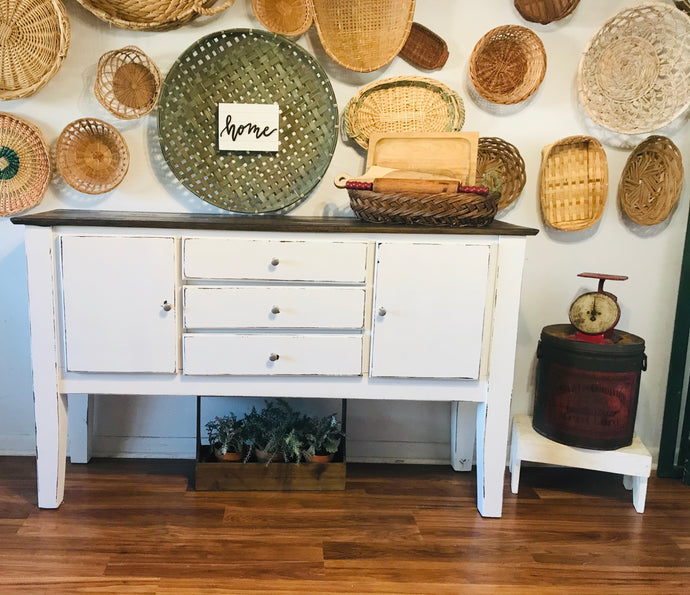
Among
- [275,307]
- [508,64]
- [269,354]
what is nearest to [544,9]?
[508,64]

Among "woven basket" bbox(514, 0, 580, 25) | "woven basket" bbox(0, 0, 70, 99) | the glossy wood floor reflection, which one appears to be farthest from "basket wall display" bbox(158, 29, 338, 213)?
the glossy wood floor reflection

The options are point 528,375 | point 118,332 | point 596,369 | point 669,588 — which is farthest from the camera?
A: point 528,375

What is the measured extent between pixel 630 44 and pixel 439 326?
4.03 ft

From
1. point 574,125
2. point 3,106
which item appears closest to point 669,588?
point 574,125

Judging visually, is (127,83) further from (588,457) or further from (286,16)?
(588,457)

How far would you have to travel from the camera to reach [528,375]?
2.52 meters

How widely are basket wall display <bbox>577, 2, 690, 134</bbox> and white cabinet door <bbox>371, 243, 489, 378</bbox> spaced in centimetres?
80

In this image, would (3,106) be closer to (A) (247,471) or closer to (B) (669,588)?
(A) (247,471)

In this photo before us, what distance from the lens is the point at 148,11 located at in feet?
7.17

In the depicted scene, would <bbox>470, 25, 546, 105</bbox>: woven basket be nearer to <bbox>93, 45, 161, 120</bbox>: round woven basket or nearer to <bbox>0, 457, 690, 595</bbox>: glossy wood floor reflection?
<bbox>93, 45, 161, 120</bbox>: round woven basket

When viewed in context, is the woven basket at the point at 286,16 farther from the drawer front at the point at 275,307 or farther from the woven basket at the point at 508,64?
the drawer front at the point at 275,307

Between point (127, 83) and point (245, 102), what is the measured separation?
1.30 feet

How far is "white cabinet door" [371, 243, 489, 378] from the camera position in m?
1.98

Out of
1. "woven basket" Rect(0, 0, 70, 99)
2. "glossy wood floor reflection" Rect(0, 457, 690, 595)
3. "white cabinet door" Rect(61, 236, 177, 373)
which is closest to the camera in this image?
"glossy wood floor reflection" Rect(0, 457, 690, 595)
